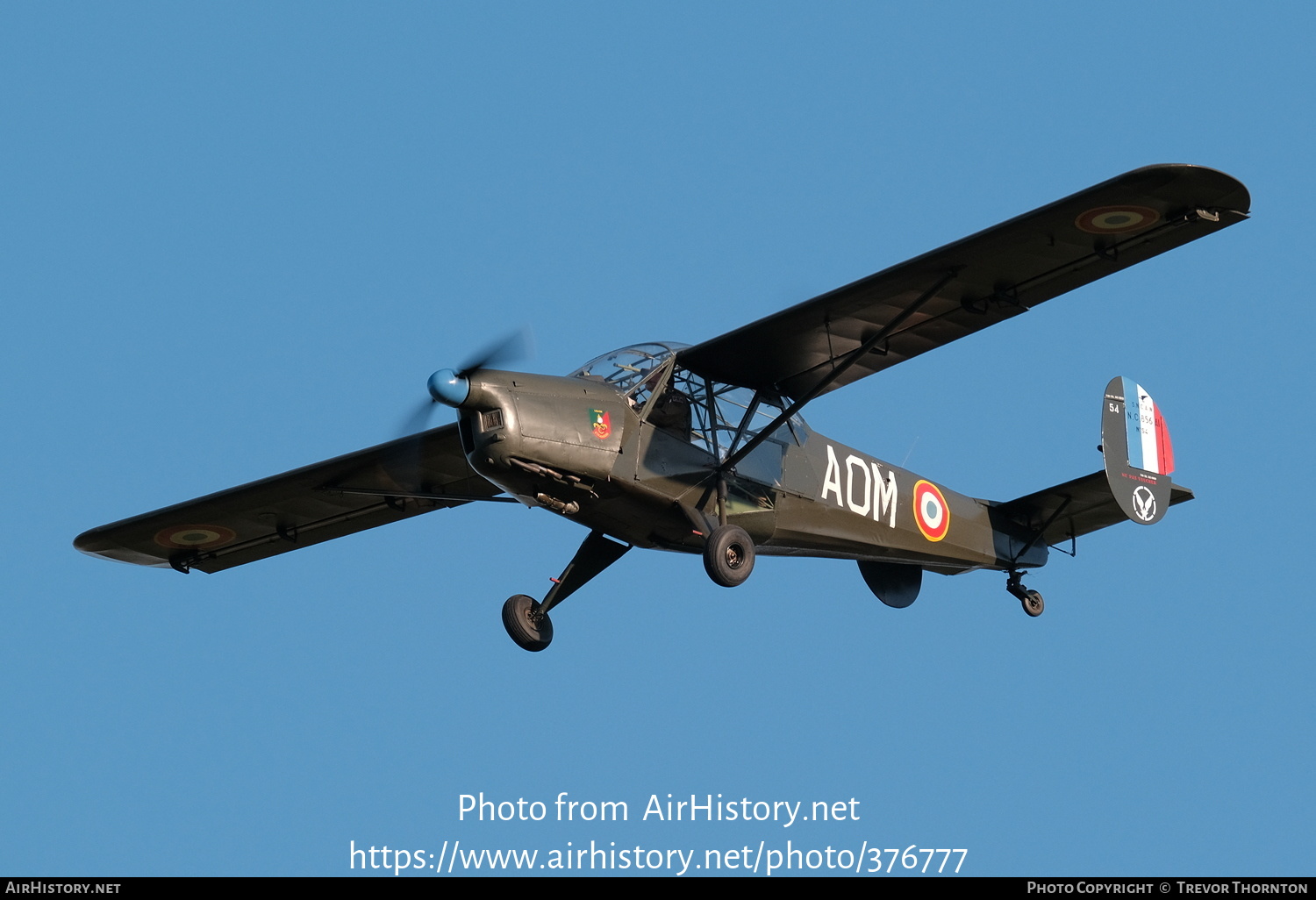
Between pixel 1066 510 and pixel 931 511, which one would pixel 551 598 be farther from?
pixel 1066 510

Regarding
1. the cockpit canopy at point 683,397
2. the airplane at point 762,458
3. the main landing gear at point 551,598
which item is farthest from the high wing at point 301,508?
the cockpit canopy at point 683,397

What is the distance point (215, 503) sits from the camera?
18.1 meters

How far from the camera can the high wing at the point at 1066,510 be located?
19.0 metres

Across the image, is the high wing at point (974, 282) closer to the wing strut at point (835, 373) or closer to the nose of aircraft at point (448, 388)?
the wing strut at point (835, 373)

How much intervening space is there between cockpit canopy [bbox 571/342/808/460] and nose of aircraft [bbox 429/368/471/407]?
1.39 meters

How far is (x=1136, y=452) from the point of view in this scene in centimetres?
1853

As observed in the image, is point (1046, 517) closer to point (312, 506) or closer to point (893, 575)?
point (893, 575)

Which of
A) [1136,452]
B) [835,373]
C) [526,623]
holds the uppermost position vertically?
[1136,452]

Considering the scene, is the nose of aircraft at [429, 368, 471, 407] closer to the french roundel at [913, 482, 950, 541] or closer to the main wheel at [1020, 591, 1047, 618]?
the french roundel at [913, 482, 950, 541]

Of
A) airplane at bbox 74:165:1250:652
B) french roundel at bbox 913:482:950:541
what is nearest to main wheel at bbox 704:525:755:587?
airplane at bbox 74:165:1250:652

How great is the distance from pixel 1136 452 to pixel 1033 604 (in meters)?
1.92

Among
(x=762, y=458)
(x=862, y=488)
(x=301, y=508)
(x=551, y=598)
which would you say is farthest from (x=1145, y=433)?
(x=301, y=508)

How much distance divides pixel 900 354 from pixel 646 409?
2.47m
